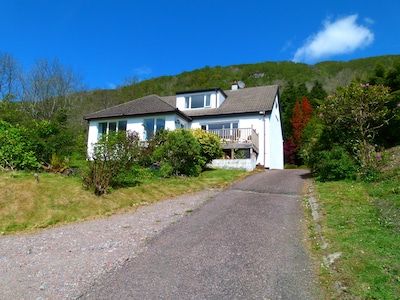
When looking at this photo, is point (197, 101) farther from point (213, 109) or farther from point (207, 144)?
point (207, 144)

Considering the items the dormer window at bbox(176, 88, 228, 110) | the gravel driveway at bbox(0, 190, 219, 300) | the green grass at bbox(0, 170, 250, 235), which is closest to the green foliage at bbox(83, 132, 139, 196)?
the green grass at bbox(0, 170, 250, 235)

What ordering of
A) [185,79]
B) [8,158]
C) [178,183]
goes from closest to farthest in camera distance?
→ [8,158], [178,183], [185,79]

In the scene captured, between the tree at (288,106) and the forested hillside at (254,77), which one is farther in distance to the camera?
the forested hillside at (254,77)

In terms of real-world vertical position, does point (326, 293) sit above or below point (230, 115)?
below

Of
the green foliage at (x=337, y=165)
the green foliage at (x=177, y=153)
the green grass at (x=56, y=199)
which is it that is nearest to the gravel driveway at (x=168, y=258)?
the green grass at (x=56, y=199)

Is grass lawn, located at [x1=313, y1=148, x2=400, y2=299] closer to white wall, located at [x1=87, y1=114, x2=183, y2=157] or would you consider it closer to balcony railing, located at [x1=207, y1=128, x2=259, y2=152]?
balcony railing, located at [x1=207, y1=128, x2=259, y2=152]

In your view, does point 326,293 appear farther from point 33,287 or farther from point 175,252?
point 33,287

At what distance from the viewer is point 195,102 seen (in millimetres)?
24562

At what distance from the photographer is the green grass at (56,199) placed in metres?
7.74

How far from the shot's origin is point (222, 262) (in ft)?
16.1

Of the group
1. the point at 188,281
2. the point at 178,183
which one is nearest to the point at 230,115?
the point at 178,183

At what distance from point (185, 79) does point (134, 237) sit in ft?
154

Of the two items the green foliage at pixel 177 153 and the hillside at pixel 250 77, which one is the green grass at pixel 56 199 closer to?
the green foliage at pixel 177 153

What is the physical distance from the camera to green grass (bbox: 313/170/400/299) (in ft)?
12.4
